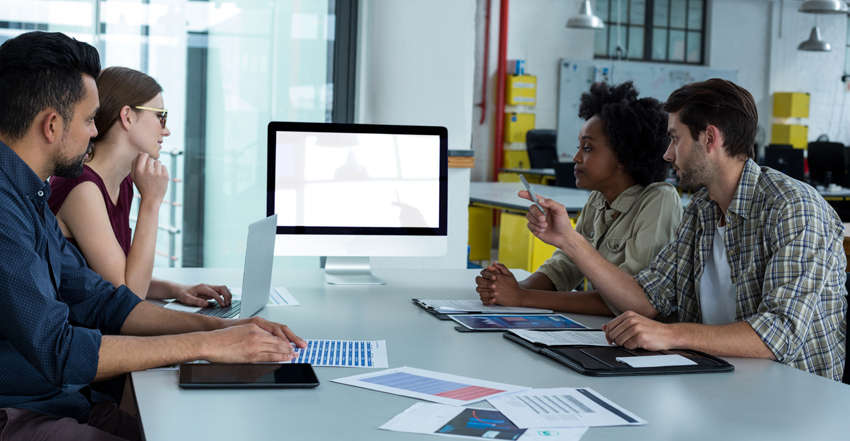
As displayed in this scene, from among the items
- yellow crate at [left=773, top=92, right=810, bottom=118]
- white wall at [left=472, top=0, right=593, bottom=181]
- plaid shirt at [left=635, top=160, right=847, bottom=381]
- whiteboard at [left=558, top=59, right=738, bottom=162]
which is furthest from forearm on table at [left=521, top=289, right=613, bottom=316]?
yellow crate at [left=773, top=92, right=810, bottom=118]

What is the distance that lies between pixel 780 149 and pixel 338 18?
5.50m

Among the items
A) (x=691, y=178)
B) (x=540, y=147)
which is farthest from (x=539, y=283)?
(x=540, y=147)

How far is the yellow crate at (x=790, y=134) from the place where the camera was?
11.7 meters

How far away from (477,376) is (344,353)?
0.92ft

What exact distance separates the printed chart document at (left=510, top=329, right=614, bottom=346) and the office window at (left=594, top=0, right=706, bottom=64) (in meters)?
9.48

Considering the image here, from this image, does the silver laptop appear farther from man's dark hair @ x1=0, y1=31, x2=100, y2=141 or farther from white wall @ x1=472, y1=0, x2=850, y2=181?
white wall @ x1=472, y1=0, x2=850, y2=181

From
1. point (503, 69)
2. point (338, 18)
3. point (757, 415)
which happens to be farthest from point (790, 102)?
A: point (757, 415)

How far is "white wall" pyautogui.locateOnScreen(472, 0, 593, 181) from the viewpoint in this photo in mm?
10281

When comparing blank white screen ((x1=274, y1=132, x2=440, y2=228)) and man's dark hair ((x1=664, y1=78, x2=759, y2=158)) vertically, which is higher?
man's dark hair ((x1=664, y1=78, x2=759, y2=158))

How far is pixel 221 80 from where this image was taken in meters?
4.40

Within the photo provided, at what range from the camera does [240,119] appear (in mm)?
4457

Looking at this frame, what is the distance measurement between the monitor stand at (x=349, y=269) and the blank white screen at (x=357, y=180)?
0.57ft

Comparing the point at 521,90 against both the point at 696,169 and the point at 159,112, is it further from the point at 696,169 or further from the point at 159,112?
the point at 696,169

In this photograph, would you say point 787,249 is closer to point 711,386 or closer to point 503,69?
point 711,386
